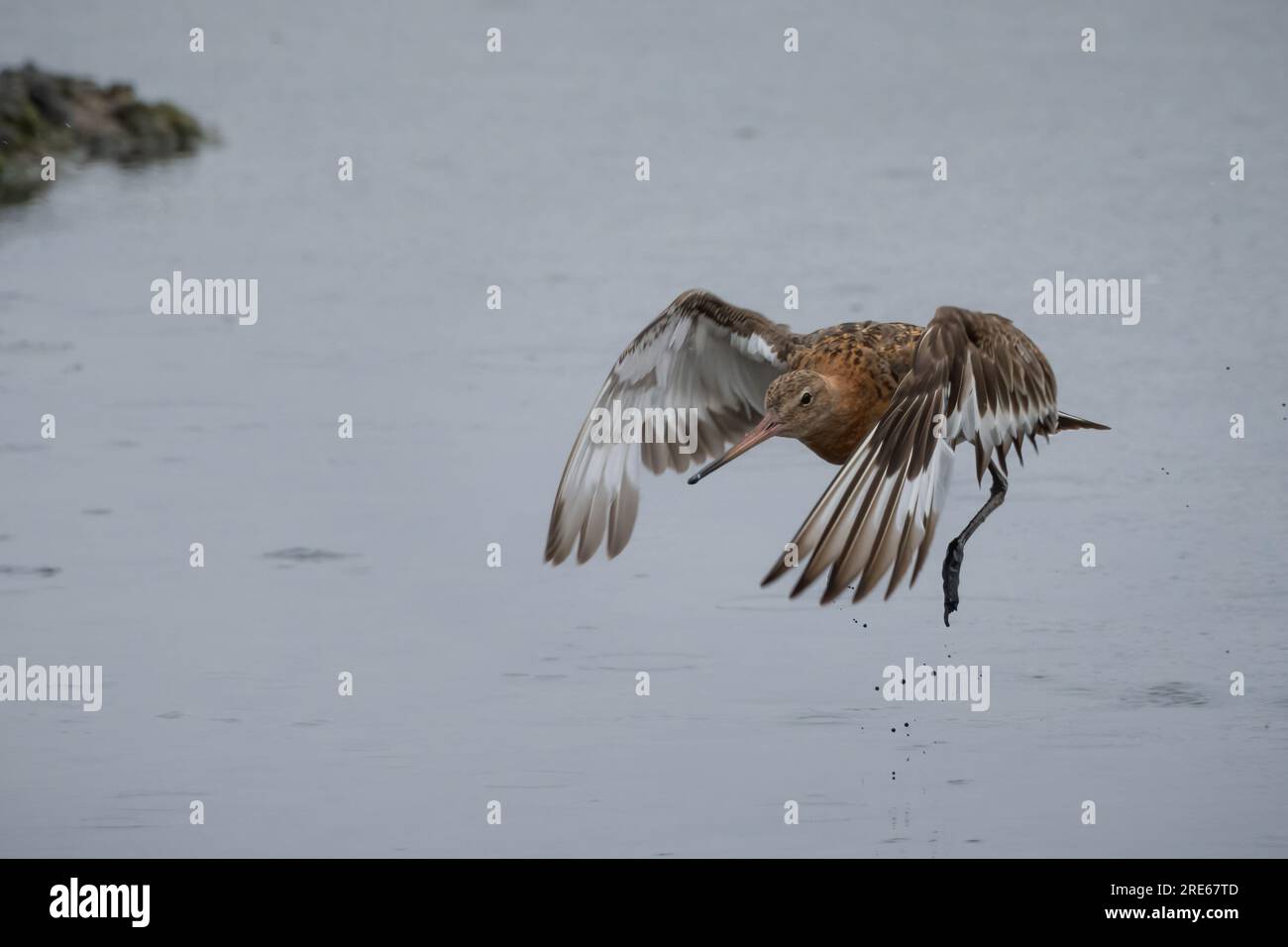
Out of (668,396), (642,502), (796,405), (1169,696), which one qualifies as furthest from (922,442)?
(642,502)

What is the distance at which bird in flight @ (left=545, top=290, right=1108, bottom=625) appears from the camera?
7.62m

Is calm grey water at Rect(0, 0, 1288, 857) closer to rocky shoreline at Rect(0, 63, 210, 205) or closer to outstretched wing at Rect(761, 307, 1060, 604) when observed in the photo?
rocky shoreline at Rect(0, 63, 210, 205)

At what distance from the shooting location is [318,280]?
49.8 feet

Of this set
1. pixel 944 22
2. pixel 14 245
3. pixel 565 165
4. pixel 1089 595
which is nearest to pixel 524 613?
pixel 1089 595

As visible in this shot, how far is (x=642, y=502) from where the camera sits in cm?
1127

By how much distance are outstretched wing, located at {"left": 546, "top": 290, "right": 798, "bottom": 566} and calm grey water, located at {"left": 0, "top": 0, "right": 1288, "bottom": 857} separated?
1.55 feet

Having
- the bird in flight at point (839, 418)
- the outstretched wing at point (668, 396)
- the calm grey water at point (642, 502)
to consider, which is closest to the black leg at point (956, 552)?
the bird in flight at point (839, 418)

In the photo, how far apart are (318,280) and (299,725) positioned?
6.62m

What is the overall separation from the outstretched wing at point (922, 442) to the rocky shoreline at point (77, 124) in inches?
463

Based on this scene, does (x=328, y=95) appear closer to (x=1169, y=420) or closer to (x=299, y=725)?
(x=1169, y=420)

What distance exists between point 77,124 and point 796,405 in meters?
12.3

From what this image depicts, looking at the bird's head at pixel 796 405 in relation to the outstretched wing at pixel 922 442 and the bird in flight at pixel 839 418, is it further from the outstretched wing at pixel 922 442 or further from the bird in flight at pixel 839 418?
the outstretched wing at pixel 922 442

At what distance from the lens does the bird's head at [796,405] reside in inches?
355

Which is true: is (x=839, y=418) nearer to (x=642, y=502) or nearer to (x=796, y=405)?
(x=796, y=405)
